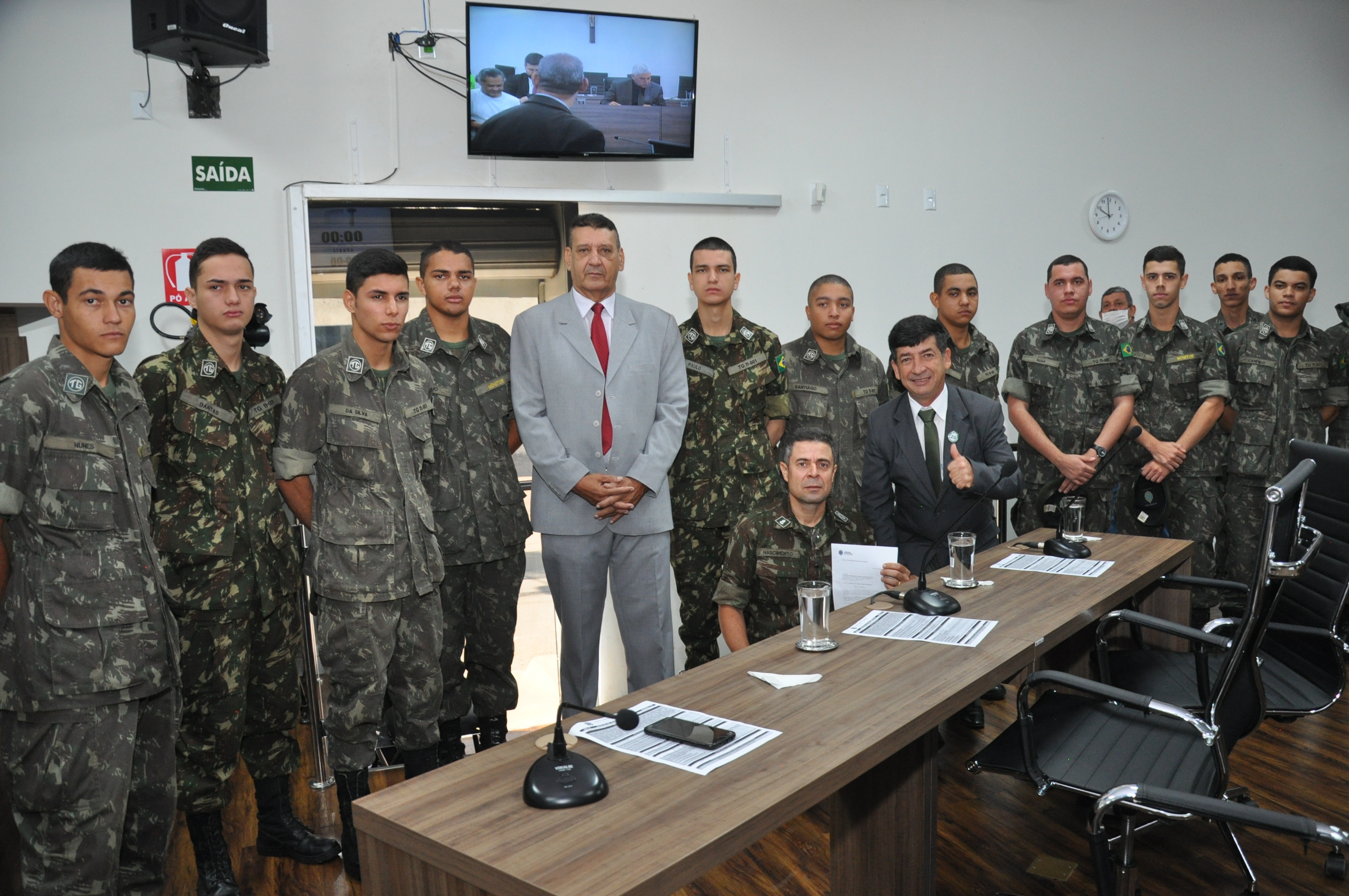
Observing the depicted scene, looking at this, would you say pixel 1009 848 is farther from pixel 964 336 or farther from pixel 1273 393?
pixel 1273 393

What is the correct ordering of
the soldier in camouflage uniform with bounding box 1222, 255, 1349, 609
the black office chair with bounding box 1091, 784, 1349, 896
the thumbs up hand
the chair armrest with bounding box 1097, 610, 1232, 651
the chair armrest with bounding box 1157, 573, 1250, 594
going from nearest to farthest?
the black office chair with bounding box 1091, 784, 1349, 896, the chair armrest with bounding box 1097, 610, 1232, 651, the chair armrest with bounding box 1157, 573, 1250, 594, the thumbs up hand, the soldier in camouflage uniform with bounding box 1222, 255, 1349, 609

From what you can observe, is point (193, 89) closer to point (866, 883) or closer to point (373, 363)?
point (373, 363)

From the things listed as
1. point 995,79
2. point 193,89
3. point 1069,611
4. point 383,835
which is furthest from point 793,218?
point 383,835

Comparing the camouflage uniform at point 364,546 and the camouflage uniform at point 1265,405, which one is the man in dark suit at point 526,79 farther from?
the camouflage uniform at point 1265,405

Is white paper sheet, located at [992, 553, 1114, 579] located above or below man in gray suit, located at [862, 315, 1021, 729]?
below

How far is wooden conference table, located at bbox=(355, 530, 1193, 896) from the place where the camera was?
1.30 metres

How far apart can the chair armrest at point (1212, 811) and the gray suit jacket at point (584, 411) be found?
1.70 meters

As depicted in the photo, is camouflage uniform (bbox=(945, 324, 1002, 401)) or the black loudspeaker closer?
the black loudspeaker

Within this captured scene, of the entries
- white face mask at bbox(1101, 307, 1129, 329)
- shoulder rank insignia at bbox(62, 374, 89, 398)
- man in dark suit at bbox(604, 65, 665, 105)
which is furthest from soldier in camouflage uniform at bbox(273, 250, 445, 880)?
white face mask at bbox(1101, 307, 1129, 329)

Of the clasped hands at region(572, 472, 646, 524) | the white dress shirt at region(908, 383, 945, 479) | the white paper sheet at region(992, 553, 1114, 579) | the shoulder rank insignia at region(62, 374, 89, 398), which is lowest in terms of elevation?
the white paper sheet at region(992, 553, 1114, 579)

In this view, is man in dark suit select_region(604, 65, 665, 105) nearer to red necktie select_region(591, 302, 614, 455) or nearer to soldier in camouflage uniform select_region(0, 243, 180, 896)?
red necktie select_region(591, 302, 614, 455)

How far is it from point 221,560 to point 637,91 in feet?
10.0

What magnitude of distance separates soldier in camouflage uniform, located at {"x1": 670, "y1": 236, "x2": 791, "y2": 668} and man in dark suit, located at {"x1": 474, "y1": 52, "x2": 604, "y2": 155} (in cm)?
107

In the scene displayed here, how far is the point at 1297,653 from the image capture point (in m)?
2.59
